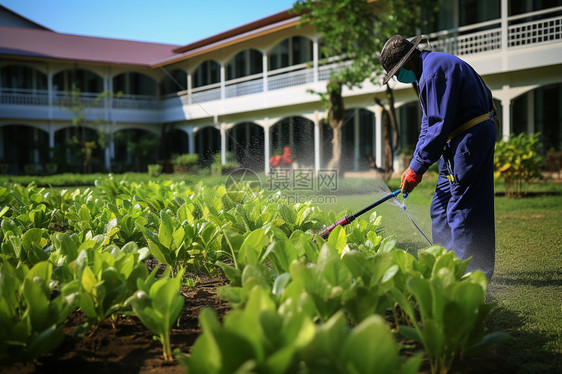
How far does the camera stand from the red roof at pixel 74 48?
26133 millimetres

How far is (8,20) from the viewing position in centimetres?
3183

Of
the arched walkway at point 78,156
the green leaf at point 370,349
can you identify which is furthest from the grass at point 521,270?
the arched walkway at point 78,156

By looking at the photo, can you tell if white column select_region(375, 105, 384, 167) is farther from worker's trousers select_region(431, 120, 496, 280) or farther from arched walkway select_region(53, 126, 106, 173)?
arched walkway select_region(53, 126, 106, 173)

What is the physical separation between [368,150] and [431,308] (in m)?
18.6

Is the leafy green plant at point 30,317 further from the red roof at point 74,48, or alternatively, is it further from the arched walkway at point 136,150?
the red roof at point 74,48

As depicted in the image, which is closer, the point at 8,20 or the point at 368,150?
the point at 368,150

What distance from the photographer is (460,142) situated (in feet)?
11.3

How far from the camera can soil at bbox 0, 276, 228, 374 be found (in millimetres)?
1859

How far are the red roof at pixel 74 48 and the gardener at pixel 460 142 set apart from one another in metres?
25.8

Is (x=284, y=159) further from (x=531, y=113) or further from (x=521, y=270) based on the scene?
(x=531, y=113)

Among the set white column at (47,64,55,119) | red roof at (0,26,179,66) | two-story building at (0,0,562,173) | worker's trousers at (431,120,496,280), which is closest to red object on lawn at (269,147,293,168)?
worker's trousers at (431,120,496,280)

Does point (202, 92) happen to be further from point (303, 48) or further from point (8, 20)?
point (8, 20)

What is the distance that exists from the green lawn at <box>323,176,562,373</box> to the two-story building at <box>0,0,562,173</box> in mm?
8468

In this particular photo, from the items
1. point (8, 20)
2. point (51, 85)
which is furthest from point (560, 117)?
point (8, 20)
